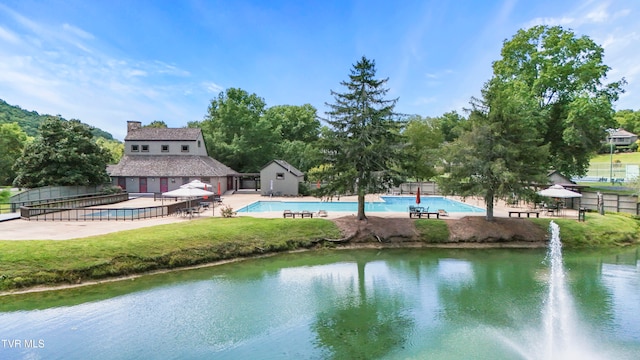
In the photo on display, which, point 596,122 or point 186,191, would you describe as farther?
point 596,122

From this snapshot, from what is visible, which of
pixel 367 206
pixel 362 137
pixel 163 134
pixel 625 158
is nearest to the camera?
pixel 362 137

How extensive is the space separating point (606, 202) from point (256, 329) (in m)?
28.8

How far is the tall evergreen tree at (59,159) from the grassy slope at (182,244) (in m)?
17.5

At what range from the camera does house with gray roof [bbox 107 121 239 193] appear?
131 ft

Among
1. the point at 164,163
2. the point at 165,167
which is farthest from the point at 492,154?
A: the point at 164,163

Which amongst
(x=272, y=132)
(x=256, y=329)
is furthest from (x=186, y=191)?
(x=272, y=132)

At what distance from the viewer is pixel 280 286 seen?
14.9m

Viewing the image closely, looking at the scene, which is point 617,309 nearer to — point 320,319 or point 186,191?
point 320,319

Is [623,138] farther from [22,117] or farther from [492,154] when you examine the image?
[22,117]

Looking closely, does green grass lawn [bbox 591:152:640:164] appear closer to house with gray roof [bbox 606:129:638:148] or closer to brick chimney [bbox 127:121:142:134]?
house with gray roof [bbox 606:129:638:148]

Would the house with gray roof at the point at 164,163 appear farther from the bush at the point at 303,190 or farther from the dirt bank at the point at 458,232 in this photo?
the dirt bank at the point at 458,232

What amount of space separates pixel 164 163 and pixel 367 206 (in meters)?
23.8

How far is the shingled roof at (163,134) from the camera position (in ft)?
141

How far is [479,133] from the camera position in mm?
22250
